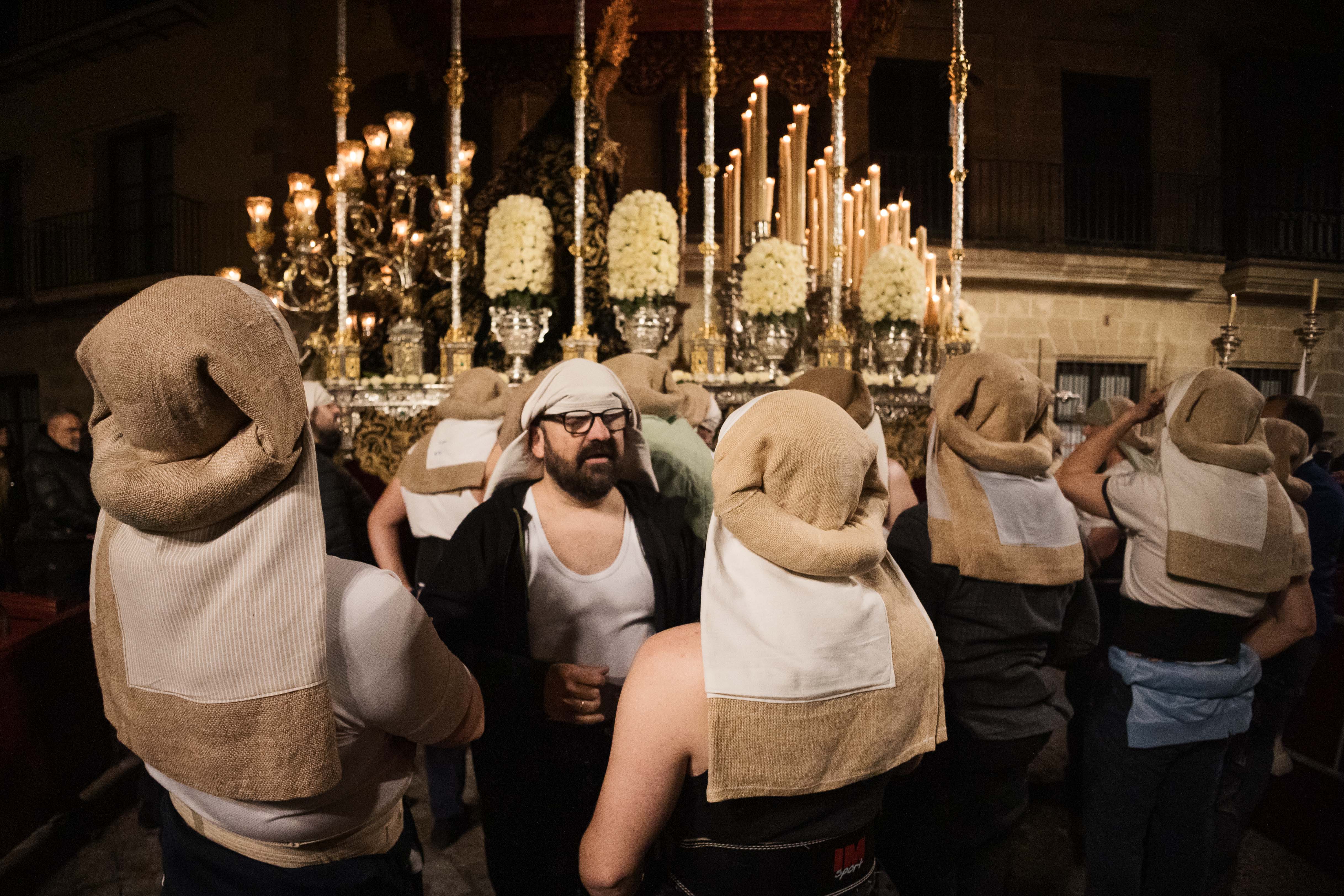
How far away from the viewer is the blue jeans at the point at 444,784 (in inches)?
131

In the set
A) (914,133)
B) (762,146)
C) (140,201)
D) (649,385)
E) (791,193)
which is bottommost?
(649,385)

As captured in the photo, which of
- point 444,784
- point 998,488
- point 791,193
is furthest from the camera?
point 791,193

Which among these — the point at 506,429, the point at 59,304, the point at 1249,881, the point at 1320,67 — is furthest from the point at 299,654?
the point at 1320,67

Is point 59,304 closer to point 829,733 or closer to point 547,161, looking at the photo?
point 547,161

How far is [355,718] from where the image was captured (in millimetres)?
1215

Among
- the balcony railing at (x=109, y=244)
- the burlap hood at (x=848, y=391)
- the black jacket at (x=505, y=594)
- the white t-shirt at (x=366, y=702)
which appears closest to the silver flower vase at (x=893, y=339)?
the burlap hood at (x=848, y=391)

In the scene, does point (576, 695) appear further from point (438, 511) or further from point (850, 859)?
point (438, 511)

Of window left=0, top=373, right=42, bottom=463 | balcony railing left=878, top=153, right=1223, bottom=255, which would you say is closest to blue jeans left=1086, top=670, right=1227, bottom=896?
balcony railing left=878, top=153, right=1223, bottom=255

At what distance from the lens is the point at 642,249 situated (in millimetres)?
4625

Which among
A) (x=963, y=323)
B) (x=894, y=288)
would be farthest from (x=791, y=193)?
(x=963, y=323)

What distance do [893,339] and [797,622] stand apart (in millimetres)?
4115

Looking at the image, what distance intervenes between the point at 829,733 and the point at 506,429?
173 centimetres

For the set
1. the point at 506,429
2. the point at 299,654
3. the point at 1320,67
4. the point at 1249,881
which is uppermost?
the point at 1320,67

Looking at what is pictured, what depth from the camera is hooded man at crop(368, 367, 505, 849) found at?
3193mm
